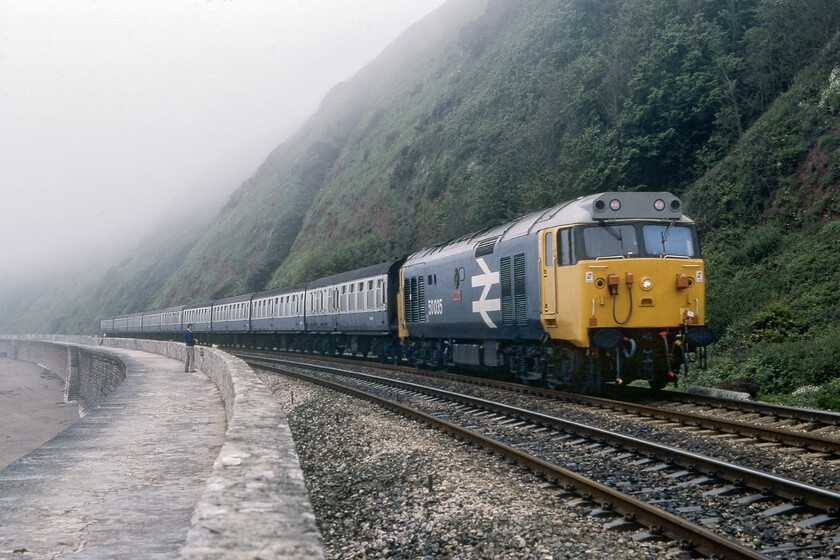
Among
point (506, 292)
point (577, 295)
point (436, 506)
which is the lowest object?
point (436, 506)

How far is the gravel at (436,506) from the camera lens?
18.2 feet

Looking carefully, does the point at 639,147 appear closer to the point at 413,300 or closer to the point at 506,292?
the point at 413,300

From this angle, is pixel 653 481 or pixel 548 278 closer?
pixel 653 481

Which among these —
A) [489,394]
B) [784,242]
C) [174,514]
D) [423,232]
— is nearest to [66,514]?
[174,514]

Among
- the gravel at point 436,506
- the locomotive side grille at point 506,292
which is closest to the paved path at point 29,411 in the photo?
the locomotive side grille at point 506,292

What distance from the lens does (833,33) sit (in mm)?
26266

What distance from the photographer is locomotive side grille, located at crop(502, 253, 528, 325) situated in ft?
47.5

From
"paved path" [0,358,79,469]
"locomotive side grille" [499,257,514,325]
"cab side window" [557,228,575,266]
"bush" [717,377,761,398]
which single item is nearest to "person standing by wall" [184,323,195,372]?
"paved path" [0,358,79,469]

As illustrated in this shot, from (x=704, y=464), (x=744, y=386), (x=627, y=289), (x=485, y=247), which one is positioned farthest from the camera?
(x=485, y=247)

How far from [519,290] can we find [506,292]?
59 centimetres

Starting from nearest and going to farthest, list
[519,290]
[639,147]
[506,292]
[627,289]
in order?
[627,289] → [519,290] → [506,292] → [639,147]

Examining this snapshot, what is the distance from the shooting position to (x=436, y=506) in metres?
6.72

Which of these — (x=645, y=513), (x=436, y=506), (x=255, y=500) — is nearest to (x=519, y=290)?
(x=436, y=506)

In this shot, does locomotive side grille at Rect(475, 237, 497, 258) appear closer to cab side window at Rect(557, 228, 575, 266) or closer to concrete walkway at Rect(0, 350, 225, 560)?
cab side window at Rect(557, 228, 575, 266)
